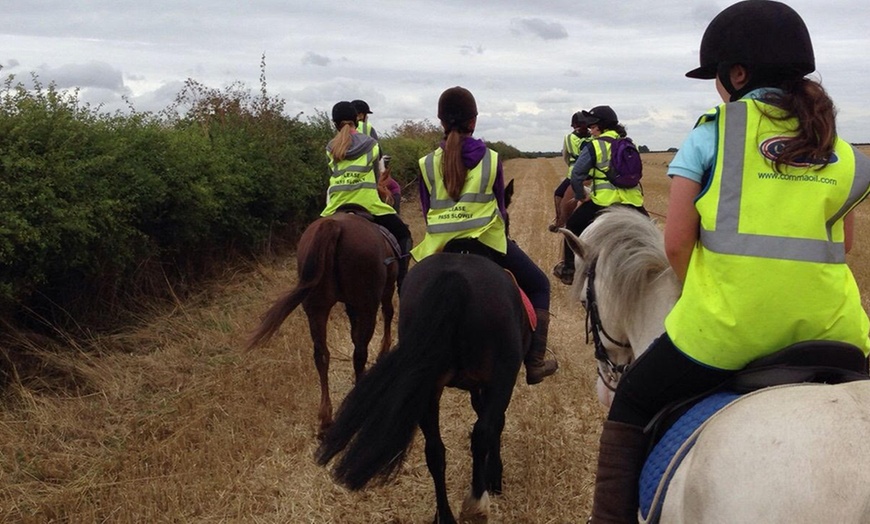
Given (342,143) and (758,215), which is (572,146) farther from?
(758,215)

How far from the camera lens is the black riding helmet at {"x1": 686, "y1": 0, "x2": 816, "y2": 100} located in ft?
7.23

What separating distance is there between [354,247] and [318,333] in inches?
29.8

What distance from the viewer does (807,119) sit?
209 cm

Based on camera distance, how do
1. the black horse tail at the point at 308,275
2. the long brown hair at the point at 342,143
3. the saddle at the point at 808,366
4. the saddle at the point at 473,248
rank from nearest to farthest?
1. the saddle at the point at 808,366
2. the saddle at the point at 473,248
3. the black horse tail at the point at 308,275
4. the long brown hair at the point at 342,143

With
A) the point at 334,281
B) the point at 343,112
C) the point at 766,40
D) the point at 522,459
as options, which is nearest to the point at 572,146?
the point at 343,112

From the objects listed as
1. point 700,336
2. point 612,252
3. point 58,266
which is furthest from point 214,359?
point 700,336

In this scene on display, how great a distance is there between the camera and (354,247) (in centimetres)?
576

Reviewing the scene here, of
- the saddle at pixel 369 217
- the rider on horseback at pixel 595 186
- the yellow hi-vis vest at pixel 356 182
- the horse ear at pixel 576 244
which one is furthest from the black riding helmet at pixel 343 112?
the horse ear at pixel 576 244

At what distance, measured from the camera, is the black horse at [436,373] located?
346 cm

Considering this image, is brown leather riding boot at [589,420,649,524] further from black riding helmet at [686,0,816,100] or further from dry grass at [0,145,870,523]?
dry grass at [0,145,870,523]

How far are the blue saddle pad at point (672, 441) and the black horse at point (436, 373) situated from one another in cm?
148

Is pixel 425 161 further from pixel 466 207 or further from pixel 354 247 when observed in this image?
pixel 354 247

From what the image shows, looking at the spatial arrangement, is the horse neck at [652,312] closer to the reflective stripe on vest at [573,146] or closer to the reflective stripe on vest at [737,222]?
the reflective stripe on vest at [737,222]

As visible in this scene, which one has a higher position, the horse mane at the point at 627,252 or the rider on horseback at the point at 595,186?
the horse mane at the point at 627,252
